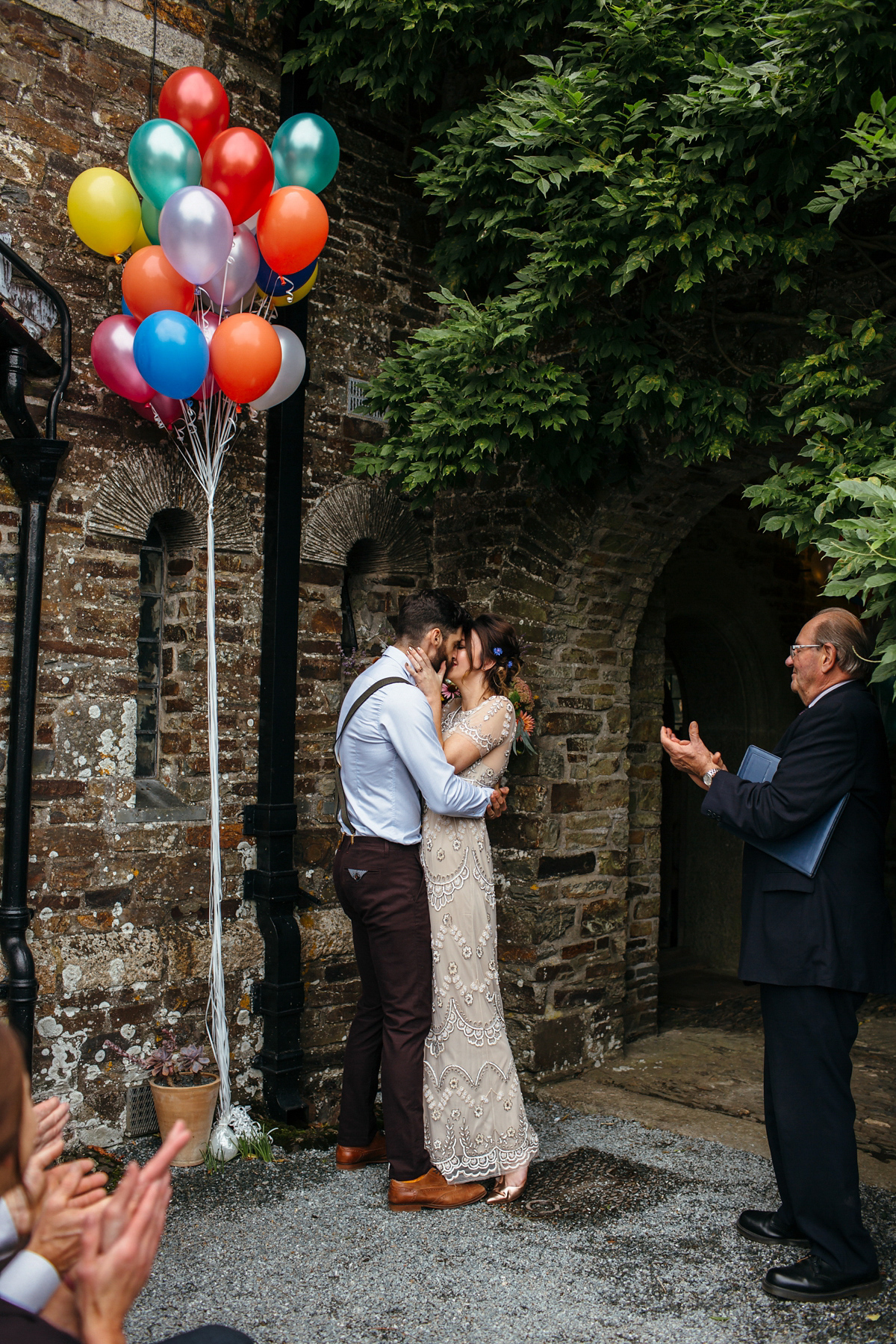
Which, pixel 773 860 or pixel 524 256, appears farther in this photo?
pixel 524 256

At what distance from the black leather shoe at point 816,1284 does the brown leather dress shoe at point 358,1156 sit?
4.76 ft

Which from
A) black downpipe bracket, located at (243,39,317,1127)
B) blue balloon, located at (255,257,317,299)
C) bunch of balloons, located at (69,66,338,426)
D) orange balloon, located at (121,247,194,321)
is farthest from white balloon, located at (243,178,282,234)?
black downpipe bracket, located at (243,39,317,1127)

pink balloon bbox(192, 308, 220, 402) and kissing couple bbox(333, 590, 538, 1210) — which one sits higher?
pink balloon bbox(192, 308, 220, 402)

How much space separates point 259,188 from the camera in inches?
143

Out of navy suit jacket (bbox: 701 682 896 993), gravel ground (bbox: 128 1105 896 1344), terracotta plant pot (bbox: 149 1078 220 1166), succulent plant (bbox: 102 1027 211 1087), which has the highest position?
navy suit jacket (bbox: 701 682 896 993)

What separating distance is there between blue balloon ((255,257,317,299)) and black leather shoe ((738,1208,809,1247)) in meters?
3.63

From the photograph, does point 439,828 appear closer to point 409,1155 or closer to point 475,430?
point 409,1155

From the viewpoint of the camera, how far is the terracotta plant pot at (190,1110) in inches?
148

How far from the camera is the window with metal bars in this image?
438cm

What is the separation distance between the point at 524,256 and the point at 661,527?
4.90 ft

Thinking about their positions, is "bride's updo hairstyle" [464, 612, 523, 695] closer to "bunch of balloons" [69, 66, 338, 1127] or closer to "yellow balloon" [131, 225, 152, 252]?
"bunch of balloons" [69, 66, 338, 1127]

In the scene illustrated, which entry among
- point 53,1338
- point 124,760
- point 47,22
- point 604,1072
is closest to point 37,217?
point 47,22

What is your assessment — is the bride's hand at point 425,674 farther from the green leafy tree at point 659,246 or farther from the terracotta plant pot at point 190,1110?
the terracotta plant pot at point 190,1110

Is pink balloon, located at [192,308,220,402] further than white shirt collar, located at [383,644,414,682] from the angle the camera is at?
Yes
